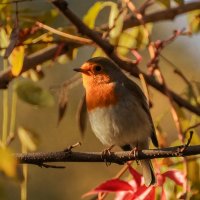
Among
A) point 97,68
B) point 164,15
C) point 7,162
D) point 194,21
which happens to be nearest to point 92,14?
point 164,15

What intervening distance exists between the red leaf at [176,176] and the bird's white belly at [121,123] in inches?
37.1

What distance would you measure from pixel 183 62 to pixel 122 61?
357 centimetres

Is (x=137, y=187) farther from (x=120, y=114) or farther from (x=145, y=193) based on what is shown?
(x=120, y=114)

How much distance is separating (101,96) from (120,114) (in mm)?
148

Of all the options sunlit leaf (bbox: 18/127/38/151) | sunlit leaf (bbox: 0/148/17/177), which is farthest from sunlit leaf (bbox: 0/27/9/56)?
sunlit leaf (bbox: 0/148/17/177)

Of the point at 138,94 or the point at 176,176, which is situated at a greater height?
the point at 138,94

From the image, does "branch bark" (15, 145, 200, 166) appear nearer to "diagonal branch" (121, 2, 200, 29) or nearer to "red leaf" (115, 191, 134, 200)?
"red leaf" (115, 191, 134, 200)

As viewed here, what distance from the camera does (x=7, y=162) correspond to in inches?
37.0

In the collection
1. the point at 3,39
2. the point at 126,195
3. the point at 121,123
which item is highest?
the point at 3,39

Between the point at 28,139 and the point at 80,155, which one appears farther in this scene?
the point at 28,139

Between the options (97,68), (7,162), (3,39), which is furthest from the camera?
(97,68)

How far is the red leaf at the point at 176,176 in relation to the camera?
6.59 feet

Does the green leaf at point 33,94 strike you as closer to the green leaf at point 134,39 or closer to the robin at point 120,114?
the green leaf at point 134,39

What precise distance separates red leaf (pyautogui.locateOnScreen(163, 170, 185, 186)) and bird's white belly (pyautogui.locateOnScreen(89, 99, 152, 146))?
94 cm
